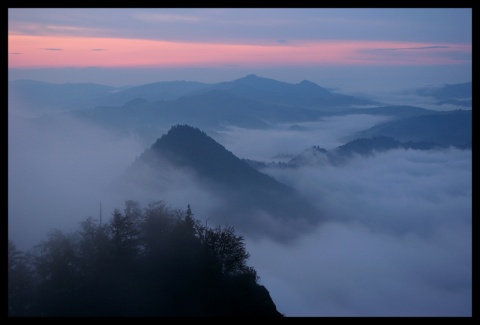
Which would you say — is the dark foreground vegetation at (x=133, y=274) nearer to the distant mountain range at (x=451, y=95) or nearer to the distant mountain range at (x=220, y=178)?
the distant mountain range at (x=220, y=178)

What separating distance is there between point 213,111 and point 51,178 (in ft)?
178

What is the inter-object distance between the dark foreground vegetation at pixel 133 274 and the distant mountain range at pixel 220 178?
25.0 m

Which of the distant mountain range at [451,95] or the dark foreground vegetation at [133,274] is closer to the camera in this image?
the dark foreground vegetation at [133,274]

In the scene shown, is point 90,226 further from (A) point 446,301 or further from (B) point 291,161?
(B) point 291,161

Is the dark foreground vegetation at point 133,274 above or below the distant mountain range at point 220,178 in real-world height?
below

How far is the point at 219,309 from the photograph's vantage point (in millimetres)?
10867

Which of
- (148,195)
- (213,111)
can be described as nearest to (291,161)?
(213,111)

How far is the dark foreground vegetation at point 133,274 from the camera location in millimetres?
9703

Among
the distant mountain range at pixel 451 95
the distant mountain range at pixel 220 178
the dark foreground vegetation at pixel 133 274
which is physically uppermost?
the distant mountain range at pixel 451 95

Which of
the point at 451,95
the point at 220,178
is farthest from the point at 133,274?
the point at 451,95

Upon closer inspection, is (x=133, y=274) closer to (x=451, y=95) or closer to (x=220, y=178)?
(x=220, y=178)

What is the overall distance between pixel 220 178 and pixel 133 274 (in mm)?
33589

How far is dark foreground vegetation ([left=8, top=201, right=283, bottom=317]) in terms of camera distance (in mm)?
9703

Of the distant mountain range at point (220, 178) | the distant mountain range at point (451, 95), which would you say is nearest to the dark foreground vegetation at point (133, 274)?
the distant mountain range at point (220, 178)
